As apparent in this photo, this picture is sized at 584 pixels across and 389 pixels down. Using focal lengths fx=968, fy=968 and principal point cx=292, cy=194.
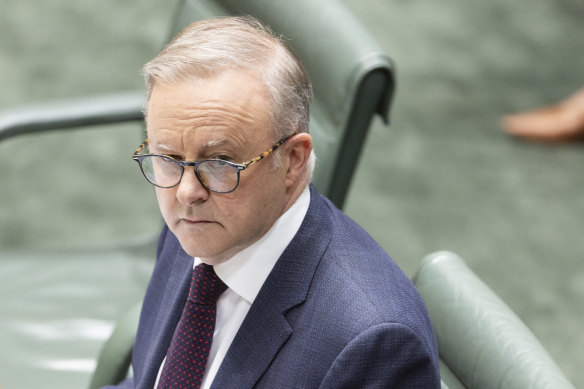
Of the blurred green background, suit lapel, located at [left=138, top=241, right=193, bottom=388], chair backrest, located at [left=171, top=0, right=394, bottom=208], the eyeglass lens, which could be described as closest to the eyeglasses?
the eyeglass lens

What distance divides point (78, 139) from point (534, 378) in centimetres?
265

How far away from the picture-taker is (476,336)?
1.34 m

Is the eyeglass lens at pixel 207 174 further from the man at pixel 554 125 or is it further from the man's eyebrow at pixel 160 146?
the man at pixel 554 125

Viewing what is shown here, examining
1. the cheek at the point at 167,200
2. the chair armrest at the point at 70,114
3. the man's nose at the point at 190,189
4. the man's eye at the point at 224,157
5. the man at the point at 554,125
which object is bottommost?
the man at the point at 554,125

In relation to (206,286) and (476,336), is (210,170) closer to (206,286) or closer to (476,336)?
(206,286)

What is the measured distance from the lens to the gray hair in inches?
47.0

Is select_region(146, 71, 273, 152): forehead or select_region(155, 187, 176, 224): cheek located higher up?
select_region(146, 71, 273, 152): forehead

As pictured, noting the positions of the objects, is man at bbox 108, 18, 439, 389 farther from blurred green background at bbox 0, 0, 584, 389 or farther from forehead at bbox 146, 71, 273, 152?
blurred green background at bbox 0, 0, 584, 389

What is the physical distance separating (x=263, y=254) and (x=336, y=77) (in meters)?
0.48

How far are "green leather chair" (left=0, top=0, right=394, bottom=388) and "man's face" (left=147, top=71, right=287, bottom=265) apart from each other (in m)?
0.45

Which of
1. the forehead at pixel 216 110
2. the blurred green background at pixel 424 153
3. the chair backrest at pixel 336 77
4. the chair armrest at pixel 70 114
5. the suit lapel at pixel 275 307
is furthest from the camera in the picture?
the blurred green background at pixel 424 153

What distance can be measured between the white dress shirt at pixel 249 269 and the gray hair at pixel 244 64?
4.7 inches

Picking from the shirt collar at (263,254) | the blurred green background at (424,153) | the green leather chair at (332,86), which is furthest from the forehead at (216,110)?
the blurred green background at (424,153)

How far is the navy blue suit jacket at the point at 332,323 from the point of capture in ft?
3.90
